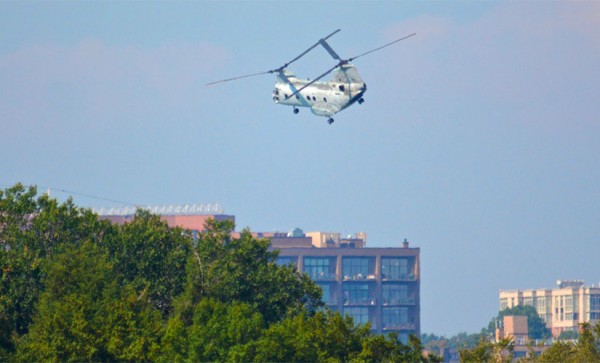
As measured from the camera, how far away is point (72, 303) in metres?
122

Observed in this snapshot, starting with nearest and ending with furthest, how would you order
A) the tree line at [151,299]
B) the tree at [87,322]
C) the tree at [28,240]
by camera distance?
1. the tree line at [151,299]
2. the tree at [87,322]
3. the tree at [28,240]

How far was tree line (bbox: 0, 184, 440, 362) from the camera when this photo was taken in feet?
366

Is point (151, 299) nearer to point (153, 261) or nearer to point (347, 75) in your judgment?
point (153, 261)

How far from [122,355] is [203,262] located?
93.0 feet

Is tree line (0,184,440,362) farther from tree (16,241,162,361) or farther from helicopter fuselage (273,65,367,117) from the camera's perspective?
helicopter fuselage (273,65,367,117)

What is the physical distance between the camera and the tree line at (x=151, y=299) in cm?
11156

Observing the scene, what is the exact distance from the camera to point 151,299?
141 metres

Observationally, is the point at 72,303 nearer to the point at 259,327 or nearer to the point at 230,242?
the point at 259,327

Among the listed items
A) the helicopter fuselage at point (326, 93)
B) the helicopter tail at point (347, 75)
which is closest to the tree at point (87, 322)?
the helicopter fuselage at point (326, 93)

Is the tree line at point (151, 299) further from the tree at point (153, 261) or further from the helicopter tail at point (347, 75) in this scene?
the helicopter tail at point (347, 75)

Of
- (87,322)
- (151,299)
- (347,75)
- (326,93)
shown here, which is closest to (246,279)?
(151,299)

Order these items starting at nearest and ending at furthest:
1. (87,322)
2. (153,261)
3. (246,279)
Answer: (87,322)
(246,279)
(153,261)

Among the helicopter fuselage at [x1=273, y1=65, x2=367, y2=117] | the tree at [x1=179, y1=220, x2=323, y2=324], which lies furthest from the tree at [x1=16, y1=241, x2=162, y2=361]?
the helicopter fuselage at [x1=273, y1=65, x2=367, y2=117]

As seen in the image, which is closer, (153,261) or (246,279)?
(246,279)
